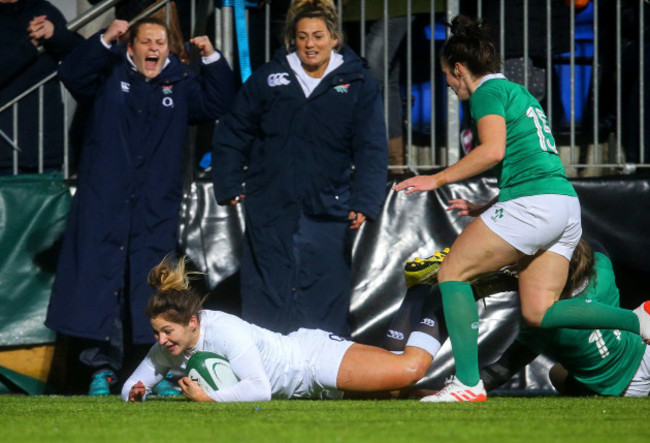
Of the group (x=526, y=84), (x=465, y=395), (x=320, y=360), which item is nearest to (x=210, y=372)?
(x=320, y=360)

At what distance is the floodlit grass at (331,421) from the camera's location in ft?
12.5

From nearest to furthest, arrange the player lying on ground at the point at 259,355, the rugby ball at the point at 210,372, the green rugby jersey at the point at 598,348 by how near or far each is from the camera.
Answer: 1. the rugby ball at the point at 210,372
2. the player lying on ground at the point at 259,355
3. the green rugby jersey at the point at 598,348

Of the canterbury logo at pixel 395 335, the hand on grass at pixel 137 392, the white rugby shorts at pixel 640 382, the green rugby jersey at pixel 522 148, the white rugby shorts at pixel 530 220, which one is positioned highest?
the green rugby jersey at pixel 522 148

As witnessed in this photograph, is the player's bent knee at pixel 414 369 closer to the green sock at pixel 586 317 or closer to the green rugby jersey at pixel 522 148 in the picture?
the green sock at pixel 586 317

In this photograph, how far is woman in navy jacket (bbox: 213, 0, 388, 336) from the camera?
6.42 meters

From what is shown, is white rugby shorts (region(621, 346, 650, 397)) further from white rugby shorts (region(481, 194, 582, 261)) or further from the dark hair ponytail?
the dark hair ponytail

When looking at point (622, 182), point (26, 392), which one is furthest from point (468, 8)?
point (26, 392)

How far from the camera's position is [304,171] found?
644 centimetres

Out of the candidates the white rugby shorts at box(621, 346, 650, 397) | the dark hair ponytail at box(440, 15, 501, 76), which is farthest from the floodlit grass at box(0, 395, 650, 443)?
the dark hair ponytail at box(440, 15, 501, 76)

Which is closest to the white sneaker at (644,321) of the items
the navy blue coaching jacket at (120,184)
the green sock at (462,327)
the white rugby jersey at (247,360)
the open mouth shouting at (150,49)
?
the green sock at (462,327)

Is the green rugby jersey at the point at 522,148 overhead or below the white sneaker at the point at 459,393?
overhead

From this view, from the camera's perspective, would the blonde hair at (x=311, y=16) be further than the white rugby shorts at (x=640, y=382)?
Yes

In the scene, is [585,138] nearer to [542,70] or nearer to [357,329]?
[542,70]

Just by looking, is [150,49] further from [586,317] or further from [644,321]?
[644,321]
